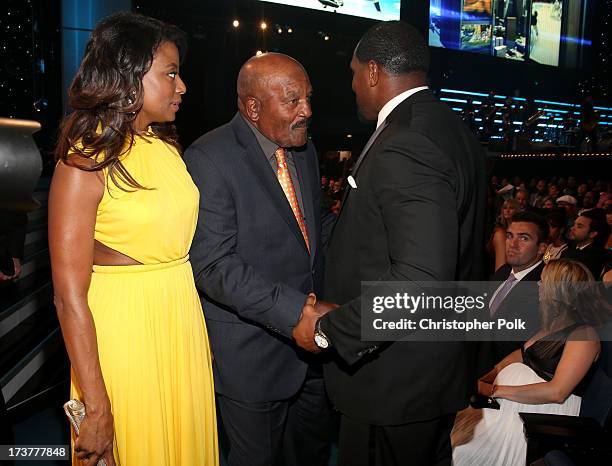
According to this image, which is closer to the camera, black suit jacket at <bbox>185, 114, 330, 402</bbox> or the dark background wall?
black suit jacket at <bbox>185, 114, 330, 402</bbox>

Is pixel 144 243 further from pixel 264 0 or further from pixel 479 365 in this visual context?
pixel 264 0

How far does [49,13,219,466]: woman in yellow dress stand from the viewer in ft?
4.90

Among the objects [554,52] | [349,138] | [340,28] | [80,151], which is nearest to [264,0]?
[340,28]

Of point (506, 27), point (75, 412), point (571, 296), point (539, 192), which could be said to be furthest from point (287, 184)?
point (506, 27)

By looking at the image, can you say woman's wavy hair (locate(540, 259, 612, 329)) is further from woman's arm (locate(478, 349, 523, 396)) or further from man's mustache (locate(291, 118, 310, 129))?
man's mustache (locate(291, 118, 310, 129))

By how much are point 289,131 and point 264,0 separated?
9.19 metres

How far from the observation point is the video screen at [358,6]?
11.4m

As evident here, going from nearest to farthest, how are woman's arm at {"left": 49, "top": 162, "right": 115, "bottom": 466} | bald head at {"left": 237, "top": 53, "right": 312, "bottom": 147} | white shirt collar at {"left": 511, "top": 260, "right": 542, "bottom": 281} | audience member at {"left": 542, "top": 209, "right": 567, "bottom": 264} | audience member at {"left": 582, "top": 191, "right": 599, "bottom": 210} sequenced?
woman's arm at {"left": 49, "top": 162, "right": 115, "bottom": 466} < bald head at {"left": 237, "top": 53, "right": 312, "bottom": 147} < white shirt collar at {"left": 511, "top": 260, "right": 542, "bottom": 281} < audience member at {"left": 542, "top": 209, "right": 567, "bottom": 264} < audience member at {"left": 582, "top": 191, "right": 599, "bottom": 210}

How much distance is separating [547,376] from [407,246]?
5.17 ft

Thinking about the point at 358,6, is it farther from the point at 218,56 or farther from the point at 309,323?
the point at 309,323

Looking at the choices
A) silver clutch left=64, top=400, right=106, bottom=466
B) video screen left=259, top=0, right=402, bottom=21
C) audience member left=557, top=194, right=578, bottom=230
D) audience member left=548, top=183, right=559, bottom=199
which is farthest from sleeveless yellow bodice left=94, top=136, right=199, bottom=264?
video screen left=259, top=0, right=402, bottom=21

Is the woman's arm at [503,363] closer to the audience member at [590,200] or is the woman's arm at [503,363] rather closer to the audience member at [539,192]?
the audience member at [590,200]

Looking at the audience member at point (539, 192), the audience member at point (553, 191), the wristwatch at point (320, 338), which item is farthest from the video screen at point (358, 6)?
the wristwatch at point (320, 338)

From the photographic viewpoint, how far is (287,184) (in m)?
2.17
